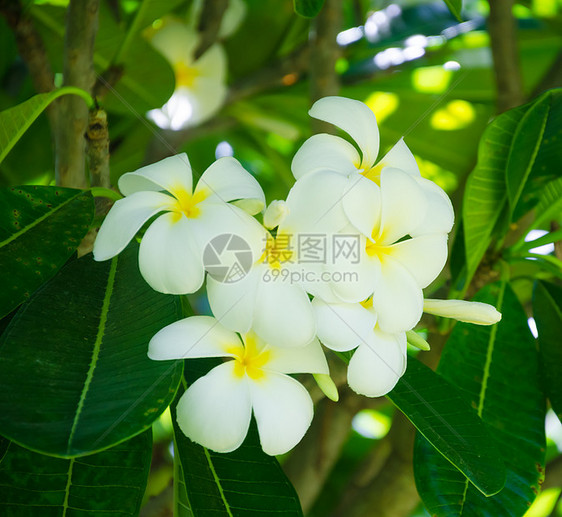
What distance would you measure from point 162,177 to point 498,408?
50cm

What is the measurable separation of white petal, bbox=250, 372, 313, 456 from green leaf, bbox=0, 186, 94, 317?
0.24 metres

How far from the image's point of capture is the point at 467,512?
0.70 metres

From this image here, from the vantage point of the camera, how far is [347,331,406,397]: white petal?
0.57 m

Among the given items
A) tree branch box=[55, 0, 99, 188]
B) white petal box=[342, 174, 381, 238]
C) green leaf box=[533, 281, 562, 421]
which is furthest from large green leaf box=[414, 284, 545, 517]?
tree branch box=[55, 0, 99, 188]

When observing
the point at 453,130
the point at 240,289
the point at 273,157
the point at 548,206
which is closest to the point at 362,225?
the point at 240,289

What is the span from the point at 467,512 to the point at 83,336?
1.44 feet

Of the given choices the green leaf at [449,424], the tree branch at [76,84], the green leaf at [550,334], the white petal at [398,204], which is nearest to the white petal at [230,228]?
the white petal at [398,204]

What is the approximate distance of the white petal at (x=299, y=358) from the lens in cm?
58

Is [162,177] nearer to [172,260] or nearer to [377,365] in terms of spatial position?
[172,260]

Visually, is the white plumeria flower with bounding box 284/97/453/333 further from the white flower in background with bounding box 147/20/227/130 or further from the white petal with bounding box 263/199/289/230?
the white flower in background with bounding box 147/20/227/130

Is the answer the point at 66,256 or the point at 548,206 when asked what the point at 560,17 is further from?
the point at 66,256

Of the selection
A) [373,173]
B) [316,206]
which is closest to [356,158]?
[373,173]

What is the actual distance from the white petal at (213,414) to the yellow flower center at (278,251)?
0.11 metres

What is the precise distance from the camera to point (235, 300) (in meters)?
0.52
